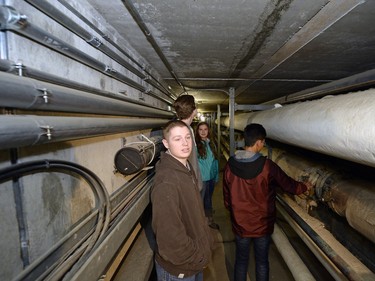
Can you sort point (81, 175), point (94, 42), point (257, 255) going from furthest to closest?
point (257, 255)
point (94, 42)
point (81, 175)

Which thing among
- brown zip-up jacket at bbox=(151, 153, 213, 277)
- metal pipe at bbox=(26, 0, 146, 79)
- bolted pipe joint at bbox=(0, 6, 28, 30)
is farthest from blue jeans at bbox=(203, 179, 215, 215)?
bolted pipe joint at bbox=(0, 6, 28, 30)

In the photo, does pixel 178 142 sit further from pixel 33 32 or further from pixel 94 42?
pixel 33 32

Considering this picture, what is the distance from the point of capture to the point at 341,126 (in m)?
0.82

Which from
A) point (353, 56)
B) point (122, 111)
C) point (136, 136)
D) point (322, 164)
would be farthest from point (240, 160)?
point (353, 56)

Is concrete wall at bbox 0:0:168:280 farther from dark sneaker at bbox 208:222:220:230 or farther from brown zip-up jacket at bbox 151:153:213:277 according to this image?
dark sneaker at bbox 208:222:220:230

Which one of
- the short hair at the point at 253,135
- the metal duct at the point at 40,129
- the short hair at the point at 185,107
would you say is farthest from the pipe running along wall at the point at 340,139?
the metal duct at the point at 40,129

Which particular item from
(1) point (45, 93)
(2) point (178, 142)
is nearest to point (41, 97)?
(1) point (45, 93)

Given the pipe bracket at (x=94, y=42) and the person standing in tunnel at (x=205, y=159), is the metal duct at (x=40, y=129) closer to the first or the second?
the pipe bracket at (x=94, y=42)

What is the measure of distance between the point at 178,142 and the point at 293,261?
1.24 m

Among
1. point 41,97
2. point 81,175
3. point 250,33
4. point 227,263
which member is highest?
point 250,33

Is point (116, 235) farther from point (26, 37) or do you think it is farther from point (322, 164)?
point (322, 164)

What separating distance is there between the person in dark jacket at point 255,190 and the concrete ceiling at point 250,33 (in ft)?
1.88

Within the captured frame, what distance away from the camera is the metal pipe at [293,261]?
1.41 meters

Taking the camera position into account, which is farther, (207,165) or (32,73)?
(207,165)
